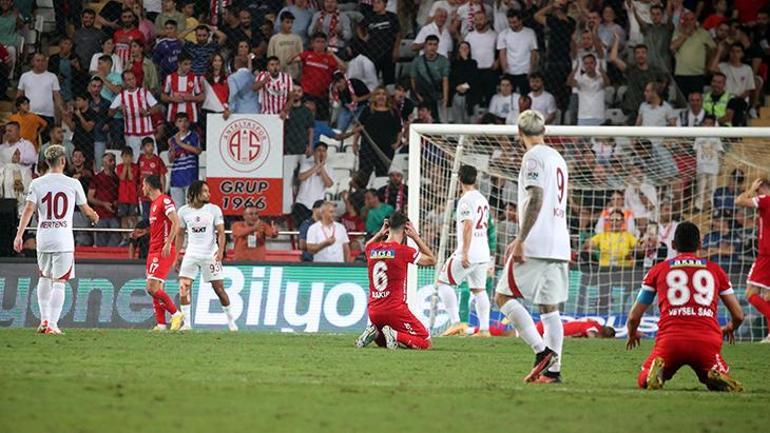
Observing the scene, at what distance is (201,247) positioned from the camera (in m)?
19.4

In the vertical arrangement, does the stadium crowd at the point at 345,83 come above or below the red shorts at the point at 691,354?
above

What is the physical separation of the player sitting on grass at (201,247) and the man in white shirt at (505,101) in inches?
266

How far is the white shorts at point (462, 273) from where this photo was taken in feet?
60.8

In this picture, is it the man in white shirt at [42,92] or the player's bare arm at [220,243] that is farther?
the man in white shirt at [42,92]

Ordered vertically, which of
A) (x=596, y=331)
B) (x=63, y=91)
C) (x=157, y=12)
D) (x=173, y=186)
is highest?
(x=157, y=12)

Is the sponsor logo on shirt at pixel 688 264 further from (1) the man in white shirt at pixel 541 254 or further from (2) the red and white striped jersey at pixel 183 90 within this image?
(2) the red and white striped jersey at pixel 183 90

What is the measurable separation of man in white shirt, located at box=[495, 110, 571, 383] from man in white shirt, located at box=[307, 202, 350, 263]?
1094cm

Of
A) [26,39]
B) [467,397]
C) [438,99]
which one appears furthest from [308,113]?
[467,397]

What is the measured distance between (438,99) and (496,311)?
5.16 meters

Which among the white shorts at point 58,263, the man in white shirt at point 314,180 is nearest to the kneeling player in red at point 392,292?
the white shorts at point 58,263

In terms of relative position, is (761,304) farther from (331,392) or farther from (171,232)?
(331,392)

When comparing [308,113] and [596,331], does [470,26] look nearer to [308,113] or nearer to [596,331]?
[308,113]

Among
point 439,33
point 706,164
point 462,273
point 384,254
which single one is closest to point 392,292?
point 384,254

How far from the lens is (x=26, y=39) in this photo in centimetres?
2594
